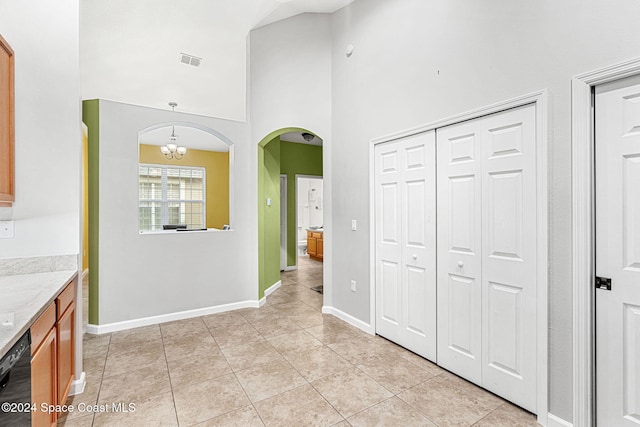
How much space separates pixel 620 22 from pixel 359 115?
223 centimetres

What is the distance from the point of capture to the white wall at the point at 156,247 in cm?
352

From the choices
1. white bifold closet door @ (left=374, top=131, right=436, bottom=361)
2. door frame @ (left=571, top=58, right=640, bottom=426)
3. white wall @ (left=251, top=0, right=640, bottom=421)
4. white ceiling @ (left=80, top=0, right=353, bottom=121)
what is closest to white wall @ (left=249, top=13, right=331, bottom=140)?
white wall @ (left=251, top=0, right=640, bottom=421)

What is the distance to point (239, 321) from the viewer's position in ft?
12.6

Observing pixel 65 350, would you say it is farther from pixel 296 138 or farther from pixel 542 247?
pixel 296 138

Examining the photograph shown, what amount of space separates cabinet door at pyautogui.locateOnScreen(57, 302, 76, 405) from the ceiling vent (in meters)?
3.50

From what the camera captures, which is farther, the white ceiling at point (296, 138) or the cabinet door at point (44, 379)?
the white ceiling at point (296, 138)

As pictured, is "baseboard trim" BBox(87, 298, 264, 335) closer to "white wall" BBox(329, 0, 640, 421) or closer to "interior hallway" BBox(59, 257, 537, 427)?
"interior hallway" BBox(59, 257, 537, 427)

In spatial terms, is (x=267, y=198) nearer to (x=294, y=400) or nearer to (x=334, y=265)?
(x=334, y=265)

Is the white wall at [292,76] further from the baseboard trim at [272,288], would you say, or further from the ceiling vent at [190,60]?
the baseboard trim at [272,288]

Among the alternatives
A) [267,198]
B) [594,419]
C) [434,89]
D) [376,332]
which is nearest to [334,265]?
[376,332]

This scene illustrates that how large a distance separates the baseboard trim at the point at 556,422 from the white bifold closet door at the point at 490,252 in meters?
0.11

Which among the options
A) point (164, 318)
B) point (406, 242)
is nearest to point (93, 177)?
point (164, 318)

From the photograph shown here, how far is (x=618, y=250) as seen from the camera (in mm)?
1701

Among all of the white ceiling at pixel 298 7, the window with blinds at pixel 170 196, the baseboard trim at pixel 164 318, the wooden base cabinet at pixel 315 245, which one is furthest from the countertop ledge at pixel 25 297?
the wooden base cabinet at pixel 315 245
